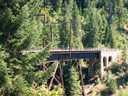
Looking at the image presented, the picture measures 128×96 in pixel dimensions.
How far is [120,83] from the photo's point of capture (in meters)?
38.9

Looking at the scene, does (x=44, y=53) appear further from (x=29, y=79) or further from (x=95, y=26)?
(x=95, y=26)

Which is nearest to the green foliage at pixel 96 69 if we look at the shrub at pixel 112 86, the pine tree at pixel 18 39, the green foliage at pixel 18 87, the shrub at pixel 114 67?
the shrub at pixel 114 67

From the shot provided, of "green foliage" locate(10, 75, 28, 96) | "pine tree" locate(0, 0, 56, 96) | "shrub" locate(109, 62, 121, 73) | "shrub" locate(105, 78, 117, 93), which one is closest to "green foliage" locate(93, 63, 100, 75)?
"shrub" locate(109, 62, 121, 73)

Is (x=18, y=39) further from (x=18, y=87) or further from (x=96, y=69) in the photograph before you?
(x=96, y=69)

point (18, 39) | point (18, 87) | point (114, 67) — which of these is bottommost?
point (114, 67)

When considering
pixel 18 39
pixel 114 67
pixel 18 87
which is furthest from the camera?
pixel 114 67

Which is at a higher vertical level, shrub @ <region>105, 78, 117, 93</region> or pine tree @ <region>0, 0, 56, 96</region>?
pine tree @ <region>0, 0, 56, 96</region>

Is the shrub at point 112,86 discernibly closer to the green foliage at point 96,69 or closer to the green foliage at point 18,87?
the green foliage at point 96,69

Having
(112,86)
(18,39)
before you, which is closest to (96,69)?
(112,86)

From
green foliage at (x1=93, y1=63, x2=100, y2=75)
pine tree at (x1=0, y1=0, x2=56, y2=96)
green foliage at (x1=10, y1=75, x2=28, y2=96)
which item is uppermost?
pine tree at (x1=0, y1=0, x2=56, y2=96)

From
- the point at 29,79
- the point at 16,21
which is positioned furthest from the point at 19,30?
the point at 29,79

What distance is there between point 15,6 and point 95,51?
32.7m

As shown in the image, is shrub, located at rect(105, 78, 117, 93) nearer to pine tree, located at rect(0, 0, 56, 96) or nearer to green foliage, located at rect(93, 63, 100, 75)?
green foliage, located at rect(93, 63, 100, 75)

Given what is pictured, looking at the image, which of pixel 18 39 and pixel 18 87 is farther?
pixel 18 39
